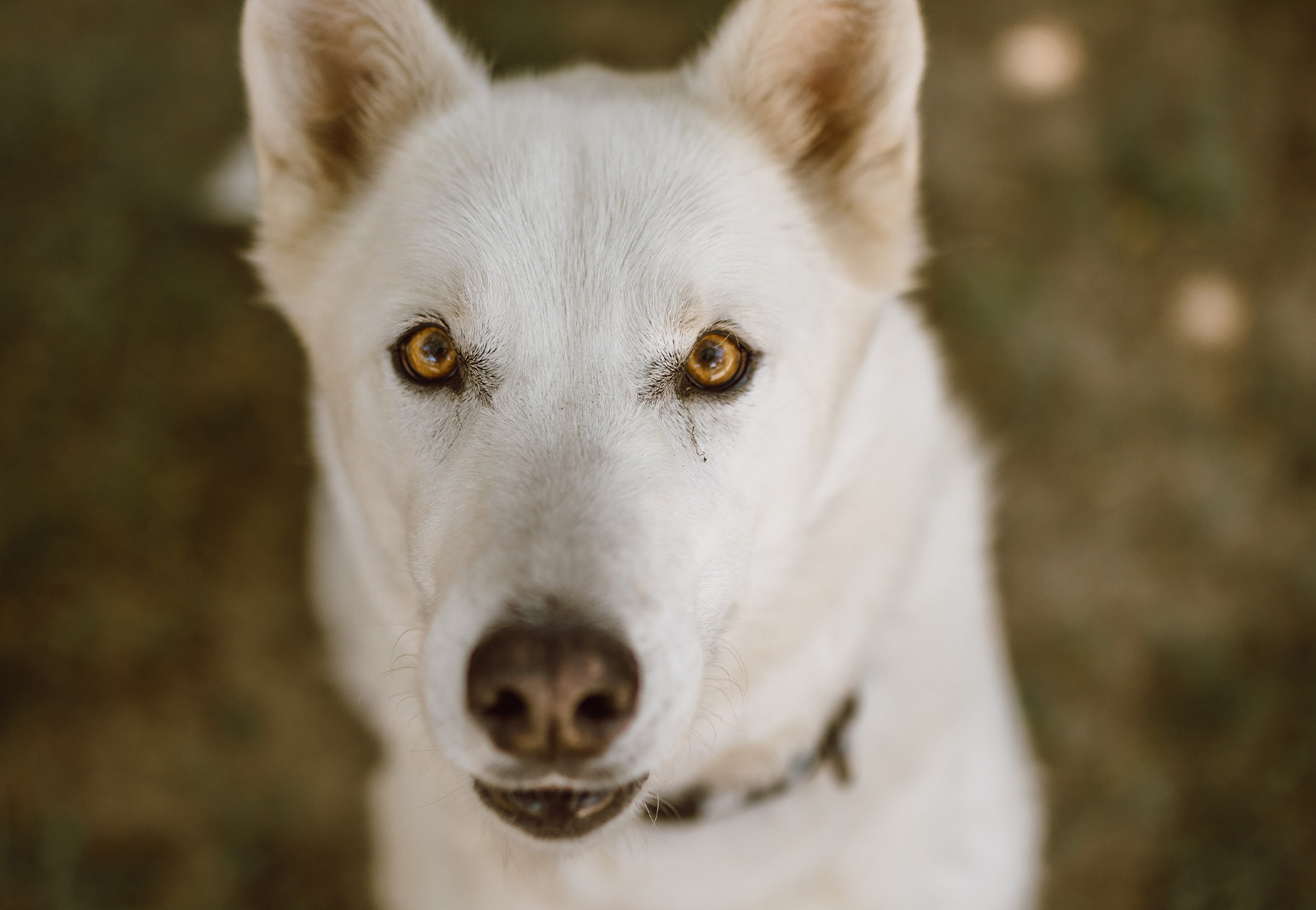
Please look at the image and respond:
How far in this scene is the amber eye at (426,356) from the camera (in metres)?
1.84

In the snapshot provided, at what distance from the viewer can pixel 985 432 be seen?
12.5ft

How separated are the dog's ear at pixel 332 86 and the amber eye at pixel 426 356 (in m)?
0.47

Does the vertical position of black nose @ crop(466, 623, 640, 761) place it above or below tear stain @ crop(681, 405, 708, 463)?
below

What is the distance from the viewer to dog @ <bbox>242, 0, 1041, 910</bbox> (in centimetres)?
159

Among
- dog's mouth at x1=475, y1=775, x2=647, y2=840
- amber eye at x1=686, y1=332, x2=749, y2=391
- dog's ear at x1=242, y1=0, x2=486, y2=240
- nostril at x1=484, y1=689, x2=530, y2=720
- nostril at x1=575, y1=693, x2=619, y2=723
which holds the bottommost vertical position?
dog's mouth at x1=475, y1=775, x2=647, y2=840

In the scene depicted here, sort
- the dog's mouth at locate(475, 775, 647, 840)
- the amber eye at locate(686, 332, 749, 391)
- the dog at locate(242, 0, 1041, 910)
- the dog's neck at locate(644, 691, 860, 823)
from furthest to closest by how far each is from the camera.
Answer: the dog's neck at locate(644, 691, 860, 823) → the amber eye at locate(686, 332, 749, 391) → the dog's mouth at locate(475, 775, 647, 840) → the dog at locate(242, 0, 1041, 910)

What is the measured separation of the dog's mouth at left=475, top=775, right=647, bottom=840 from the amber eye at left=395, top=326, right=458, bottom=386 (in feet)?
2.59

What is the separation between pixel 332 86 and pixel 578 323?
86 centimetres

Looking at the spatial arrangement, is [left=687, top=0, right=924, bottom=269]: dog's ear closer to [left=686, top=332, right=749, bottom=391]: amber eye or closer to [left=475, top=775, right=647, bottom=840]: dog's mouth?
[left=686, top=332, right=749, bottom=391]: amber eye

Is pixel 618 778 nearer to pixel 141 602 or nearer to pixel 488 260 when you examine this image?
pixel 488 260

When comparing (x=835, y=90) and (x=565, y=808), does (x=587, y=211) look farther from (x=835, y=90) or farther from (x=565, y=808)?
(x=565, y=808)

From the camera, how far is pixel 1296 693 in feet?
11.2

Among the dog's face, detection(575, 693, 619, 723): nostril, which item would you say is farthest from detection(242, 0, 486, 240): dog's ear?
detection(575, 693, 619, 723): nostril

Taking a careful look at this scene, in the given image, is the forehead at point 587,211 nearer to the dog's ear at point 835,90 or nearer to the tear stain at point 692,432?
the dog's ear at point 835,90
